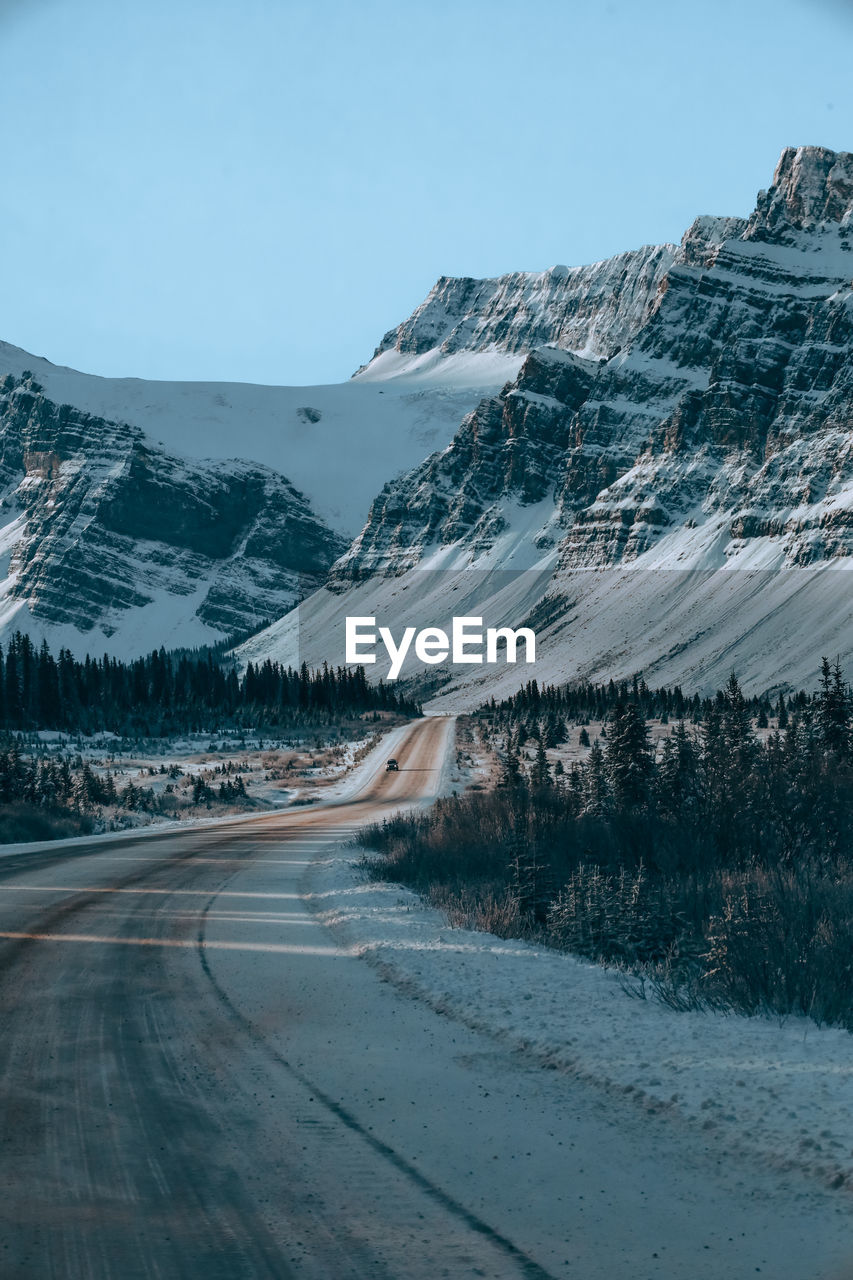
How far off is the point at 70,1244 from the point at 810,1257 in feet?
11.2

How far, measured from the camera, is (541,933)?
510 inches

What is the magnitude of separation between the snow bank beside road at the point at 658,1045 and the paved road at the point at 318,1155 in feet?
0.89

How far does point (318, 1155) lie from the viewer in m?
6.14

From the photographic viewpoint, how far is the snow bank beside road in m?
6.24

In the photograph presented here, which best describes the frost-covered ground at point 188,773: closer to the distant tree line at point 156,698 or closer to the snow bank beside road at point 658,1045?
the distant tree line at point 156,698

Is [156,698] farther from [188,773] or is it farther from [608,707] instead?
[188,773]

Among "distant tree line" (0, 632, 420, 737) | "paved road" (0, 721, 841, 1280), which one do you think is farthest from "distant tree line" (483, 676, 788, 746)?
"paved road" (0, 721, 841, 1280)

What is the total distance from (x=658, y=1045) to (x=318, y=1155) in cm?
288

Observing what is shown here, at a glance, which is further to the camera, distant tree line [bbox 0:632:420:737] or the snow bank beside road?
distant tree line [bbox 0:632:420:737]

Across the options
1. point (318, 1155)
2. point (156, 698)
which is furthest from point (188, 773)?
point (156, 698)

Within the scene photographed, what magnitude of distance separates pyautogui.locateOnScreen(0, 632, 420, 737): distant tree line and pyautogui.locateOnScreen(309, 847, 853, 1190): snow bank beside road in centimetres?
7824

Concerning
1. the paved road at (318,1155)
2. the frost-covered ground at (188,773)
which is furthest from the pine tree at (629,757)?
the paved road at (318,1155)

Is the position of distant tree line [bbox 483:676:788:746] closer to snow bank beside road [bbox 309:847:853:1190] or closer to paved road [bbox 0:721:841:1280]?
snow bank beside road [bbox 309:847:853:1190]

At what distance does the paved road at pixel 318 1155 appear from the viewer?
5023mm
